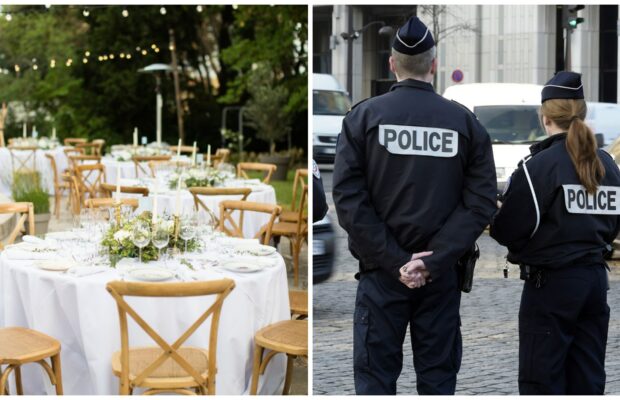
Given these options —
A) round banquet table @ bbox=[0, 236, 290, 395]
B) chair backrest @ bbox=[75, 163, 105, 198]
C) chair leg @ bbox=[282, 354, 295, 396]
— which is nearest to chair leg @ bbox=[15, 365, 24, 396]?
round banquet table @ bbox=[0, 236, 290, 395]

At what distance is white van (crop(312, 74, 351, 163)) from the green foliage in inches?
253

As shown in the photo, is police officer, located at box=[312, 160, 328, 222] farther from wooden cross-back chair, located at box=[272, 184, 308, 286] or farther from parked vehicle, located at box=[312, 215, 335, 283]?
wooden cross-back chair, located at box=[272, 184, 308, 286]

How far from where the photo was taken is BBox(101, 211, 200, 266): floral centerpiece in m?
5.22

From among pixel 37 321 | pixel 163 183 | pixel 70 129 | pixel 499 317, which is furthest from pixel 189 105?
pixel 37 321

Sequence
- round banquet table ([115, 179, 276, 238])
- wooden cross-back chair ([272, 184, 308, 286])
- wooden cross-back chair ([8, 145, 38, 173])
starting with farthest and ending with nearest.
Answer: wooden cross-back chair ([8, 145, 38, 173]), round banquet table ([115, 179, 276, 238]), wooden cross-back chair ([272, 184, 308, 286])

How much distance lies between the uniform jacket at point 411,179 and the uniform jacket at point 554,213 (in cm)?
21

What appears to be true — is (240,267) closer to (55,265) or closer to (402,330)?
(55,265)

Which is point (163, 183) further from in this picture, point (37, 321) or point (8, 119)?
point (8, 119)

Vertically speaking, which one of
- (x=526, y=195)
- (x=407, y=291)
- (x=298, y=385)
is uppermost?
(x=526, y=195)

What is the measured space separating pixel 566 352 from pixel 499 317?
3475 millimetres

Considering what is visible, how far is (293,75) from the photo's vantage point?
24156 millimetres

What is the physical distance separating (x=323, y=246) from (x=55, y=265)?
249cm

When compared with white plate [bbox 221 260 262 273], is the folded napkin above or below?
above

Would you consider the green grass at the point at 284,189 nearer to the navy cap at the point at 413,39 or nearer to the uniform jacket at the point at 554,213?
the uniform jacket at the point at 554,213
